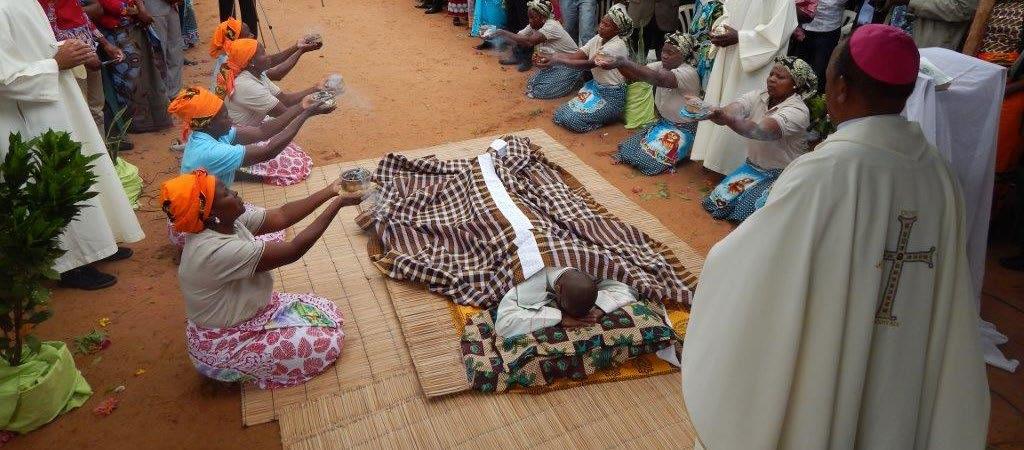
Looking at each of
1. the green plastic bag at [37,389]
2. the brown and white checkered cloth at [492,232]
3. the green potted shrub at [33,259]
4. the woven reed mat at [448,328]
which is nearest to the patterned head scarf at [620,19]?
the brown and white checkered cloth at [492,232]

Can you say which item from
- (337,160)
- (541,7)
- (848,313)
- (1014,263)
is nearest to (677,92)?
(541,7)

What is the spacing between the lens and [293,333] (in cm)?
344

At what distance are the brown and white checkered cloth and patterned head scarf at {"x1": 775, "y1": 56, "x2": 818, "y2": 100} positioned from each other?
5.03 ft

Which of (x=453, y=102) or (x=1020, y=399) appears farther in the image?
(x=453, y=102)

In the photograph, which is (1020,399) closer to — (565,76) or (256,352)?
(256,352)

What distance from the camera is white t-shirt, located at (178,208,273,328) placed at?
308 centimetres

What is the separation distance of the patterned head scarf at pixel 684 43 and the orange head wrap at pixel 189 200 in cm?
422

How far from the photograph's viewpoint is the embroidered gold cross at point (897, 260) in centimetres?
189

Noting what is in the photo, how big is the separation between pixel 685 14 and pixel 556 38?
1391 mm

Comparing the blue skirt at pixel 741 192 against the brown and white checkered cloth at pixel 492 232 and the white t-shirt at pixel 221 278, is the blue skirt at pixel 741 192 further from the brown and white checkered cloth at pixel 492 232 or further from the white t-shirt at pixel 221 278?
the white t-shirt at pixel 221 278

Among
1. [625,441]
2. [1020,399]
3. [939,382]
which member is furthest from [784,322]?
[1020,399]

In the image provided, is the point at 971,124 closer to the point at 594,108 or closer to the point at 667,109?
the point at 667,109

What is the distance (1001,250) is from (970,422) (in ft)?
11.5

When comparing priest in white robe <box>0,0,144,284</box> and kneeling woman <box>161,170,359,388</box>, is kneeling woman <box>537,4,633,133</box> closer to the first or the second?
kneeling woman <box>161,170,359,388</box>
